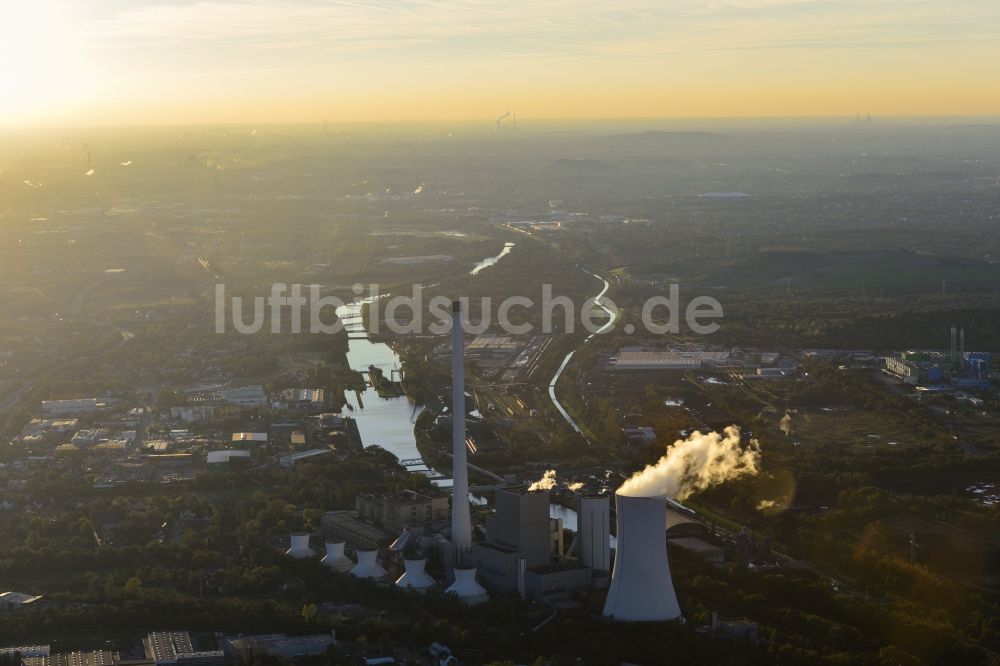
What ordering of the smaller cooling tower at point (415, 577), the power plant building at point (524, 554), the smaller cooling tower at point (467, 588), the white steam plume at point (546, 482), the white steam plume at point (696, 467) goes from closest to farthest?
the smaller cooling tower at point (467, 588) → the power plant building at point (524, 554) → the smaller cooling tower at point (415, 577) → the white steam plume at point (696, 467) → the white steam plume at point (546, 482)

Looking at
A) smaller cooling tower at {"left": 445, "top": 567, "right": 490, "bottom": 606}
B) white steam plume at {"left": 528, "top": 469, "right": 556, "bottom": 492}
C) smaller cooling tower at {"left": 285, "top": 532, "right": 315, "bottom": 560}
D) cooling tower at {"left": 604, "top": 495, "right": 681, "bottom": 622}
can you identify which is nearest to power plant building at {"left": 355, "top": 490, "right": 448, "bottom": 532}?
smaller cooling tower at {"left": 285, "top": 532, "right": 315, "bottom": 560}

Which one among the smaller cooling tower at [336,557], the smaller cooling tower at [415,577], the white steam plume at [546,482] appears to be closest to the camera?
the smaller cooling tower at [415,577]

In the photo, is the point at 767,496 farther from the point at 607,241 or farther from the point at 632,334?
the point at 607,241

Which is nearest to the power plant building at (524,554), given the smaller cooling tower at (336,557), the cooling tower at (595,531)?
the cooling tower at (595,531)

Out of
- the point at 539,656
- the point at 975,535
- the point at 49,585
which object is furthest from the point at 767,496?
the point at 49,585

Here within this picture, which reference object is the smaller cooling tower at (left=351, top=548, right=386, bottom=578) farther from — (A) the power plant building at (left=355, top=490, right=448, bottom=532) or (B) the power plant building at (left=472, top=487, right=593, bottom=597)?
(A) the power plant building at (left=355, top=490, right=448, bottom=532)

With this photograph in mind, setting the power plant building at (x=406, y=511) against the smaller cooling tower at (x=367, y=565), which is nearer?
the smaller cooling tower at (x=367, y=565)

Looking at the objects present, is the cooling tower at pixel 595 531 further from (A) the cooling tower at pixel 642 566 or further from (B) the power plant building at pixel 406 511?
(B) the power plant building at pixel 406 511
